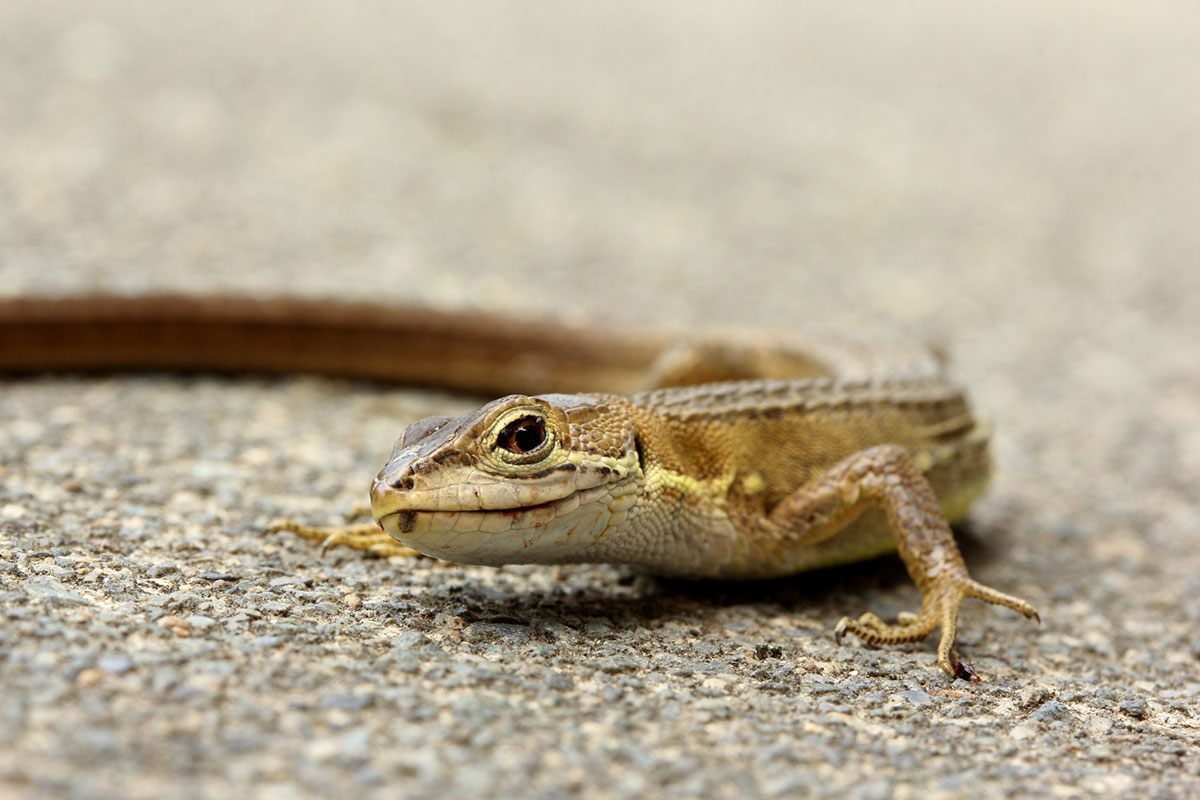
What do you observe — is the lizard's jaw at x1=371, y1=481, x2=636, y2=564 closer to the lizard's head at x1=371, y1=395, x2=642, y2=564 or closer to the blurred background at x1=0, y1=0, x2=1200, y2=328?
the lizard's head at x1=371, y1=395, x2=642, y2=564

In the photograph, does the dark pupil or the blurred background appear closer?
the dark pupil

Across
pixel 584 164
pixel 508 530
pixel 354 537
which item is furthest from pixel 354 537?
pixel 584 164

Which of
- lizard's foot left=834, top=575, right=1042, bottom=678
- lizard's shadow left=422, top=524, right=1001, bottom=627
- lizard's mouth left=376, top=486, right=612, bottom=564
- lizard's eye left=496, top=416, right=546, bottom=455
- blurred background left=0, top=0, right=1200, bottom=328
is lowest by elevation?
lizard's foot left=834, top=575, right=1042, bottom=678

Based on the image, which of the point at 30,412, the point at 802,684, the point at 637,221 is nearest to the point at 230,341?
the point at 30,412

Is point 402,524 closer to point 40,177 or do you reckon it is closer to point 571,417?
point 571,417

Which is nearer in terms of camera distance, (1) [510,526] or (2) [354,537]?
(1) [510,526]

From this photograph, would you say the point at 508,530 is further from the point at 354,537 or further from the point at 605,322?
the point at 605,322

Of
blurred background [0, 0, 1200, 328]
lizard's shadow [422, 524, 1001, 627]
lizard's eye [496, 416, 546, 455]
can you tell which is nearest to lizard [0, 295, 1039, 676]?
lizard's eye [496, 416, 546, 455]
